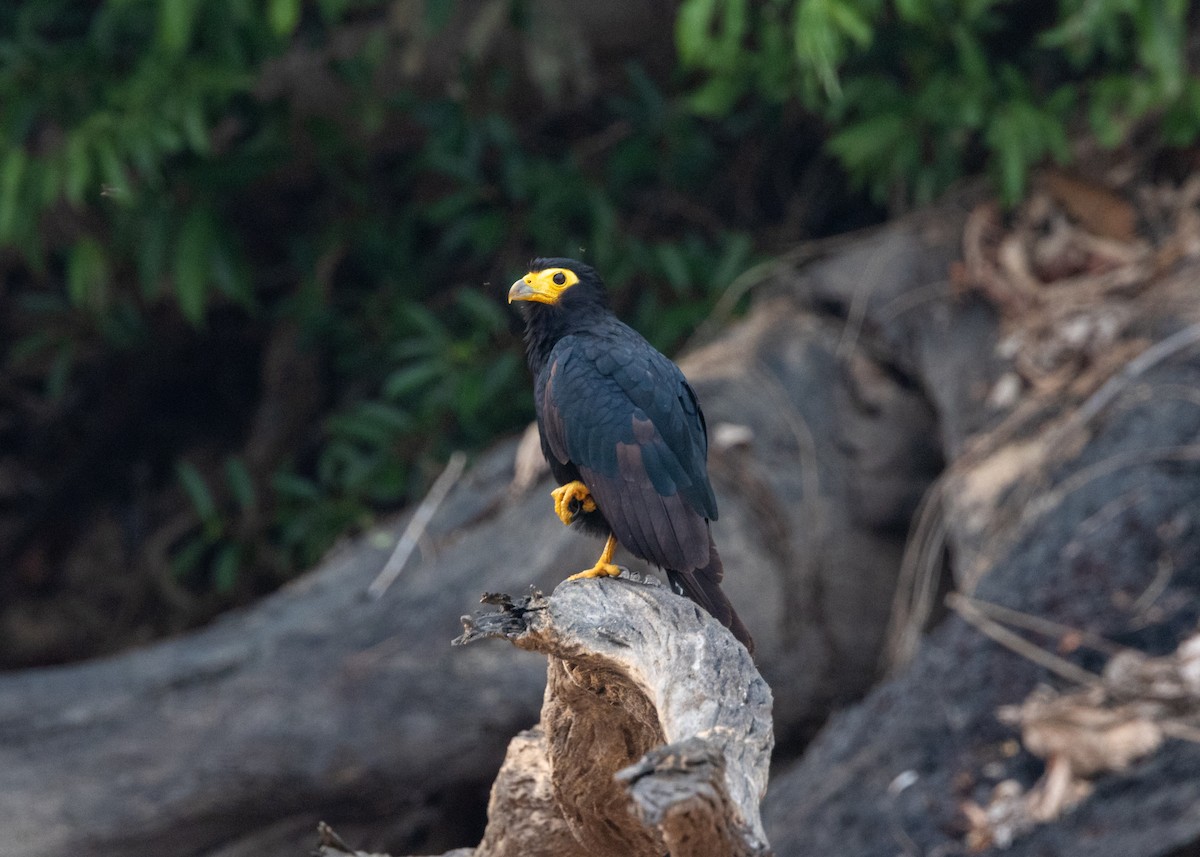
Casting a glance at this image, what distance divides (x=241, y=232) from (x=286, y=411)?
942mm

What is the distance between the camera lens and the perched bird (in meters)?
3.27

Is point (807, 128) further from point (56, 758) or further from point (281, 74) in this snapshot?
point (56, 758)

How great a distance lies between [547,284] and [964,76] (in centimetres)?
265

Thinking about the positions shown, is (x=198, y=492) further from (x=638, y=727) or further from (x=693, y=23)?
(x=638, y=727)

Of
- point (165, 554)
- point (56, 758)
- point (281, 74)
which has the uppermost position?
point (281, 74)

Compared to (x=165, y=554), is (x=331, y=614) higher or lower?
higher

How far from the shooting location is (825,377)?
583cm

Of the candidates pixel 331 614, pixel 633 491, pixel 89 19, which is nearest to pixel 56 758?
pixel 331 614

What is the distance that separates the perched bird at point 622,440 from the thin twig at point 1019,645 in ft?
5.27

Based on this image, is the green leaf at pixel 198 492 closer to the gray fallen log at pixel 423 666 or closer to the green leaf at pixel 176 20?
the gray fallen log at pixel 423 666

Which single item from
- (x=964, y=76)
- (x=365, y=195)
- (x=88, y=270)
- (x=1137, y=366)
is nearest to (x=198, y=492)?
(x=88, y=270)

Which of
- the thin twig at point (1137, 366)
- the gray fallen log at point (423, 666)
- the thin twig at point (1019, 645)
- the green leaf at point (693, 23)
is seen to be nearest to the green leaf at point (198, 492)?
the gray fallen log at point (423, 666)

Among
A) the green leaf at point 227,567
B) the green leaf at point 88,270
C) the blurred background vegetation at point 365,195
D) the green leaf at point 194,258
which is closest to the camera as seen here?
the blurred background vegetation at point 365,195

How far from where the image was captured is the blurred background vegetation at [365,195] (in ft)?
18.0
